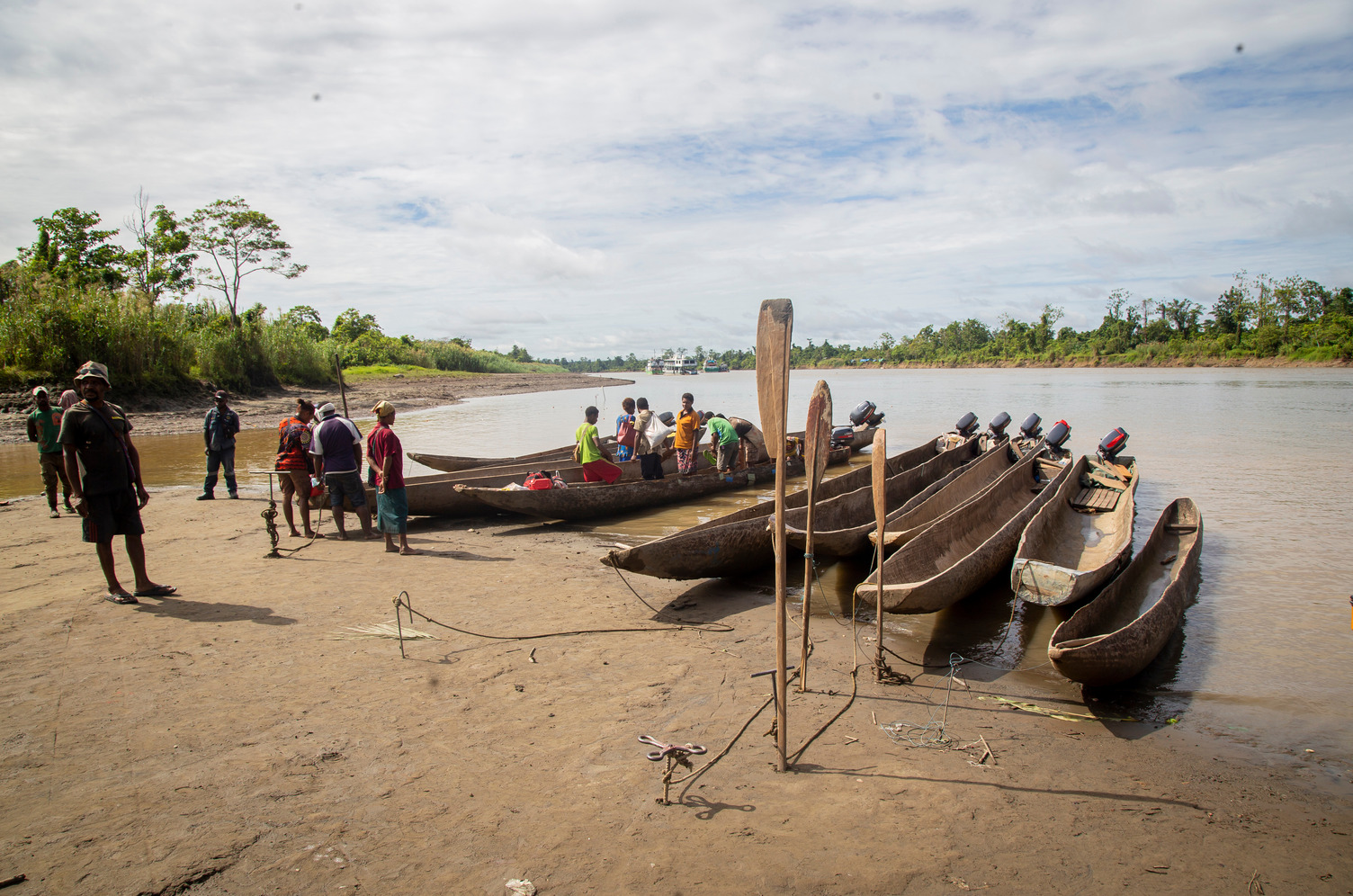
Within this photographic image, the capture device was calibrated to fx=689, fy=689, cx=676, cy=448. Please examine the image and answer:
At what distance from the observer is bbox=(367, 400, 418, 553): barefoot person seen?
7.12 meters

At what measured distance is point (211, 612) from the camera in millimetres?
5438

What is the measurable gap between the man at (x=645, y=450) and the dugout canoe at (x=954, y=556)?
4.85 m

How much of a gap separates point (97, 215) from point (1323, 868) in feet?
118

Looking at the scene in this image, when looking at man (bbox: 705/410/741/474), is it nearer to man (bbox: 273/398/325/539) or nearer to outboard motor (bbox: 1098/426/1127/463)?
outboard motor (bbox: 1098/426/1127/463)

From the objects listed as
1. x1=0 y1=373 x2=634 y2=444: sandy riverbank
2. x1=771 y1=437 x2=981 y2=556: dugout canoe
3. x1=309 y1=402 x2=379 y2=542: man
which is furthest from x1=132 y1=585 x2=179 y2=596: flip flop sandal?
x1=0 y1=373 x2=634 y2=444: sandy riverbank

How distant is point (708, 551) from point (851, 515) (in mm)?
2206

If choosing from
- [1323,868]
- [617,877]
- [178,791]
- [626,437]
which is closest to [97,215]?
[626,437]

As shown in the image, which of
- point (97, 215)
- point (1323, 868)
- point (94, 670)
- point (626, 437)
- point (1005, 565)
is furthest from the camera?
point (97, 215)

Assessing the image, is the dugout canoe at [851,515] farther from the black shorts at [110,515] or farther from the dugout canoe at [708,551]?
the black shorts at [110,515]

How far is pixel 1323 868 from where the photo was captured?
9.49 ft

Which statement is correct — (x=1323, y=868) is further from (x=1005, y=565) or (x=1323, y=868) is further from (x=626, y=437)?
(x=626, y=437)

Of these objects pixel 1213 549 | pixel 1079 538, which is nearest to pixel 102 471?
pixel 1079 538

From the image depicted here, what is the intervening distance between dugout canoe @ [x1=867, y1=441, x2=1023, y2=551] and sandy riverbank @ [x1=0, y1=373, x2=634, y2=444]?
17.8 metres

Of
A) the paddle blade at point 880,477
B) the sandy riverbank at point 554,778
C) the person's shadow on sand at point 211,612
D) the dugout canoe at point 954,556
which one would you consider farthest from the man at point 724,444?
the person's shadow on sand at point 211,612
